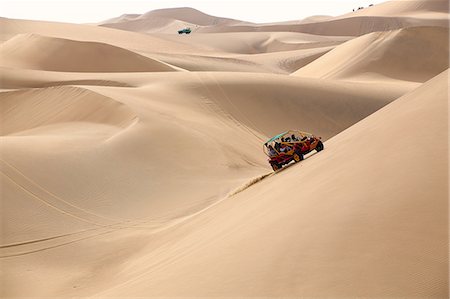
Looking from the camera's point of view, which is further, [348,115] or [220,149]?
[348,115]

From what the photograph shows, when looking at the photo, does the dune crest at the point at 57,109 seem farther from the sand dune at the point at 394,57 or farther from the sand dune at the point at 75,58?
the sand dune at the point at 394,57

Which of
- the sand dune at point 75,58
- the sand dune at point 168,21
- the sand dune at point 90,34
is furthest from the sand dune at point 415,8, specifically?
the sand dune at point 75,58

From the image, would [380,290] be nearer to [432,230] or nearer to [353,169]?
[432,230]

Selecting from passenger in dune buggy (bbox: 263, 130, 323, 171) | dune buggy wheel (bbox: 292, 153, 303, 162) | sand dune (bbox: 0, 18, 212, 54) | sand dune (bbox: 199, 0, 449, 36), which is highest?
sand dune (bbox: 0, 18, 212, 54)

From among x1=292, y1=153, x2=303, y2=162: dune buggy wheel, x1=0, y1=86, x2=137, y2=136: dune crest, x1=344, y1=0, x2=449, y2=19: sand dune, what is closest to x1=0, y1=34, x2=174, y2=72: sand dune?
x1=0, y1=86, x2=137, y2=136: dune crest

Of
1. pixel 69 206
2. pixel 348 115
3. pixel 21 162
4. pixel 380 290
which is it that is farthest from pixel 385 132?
pixel 348 115

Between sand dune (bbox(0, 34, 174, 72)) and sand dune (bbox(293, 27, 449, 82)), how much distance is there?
447 inches

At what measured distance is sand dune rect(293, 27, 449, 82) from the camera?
35562 millimetres

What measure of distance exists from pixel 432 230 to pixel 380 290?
2.93 ft

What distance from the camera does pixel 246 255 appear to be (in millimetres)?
6445

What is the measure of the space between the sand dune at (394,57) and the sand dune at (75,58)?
11.4 metres

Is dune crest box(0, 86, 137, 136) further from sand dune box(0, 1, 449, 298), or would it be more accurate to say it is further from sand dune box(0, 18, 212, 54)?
sand dune box(0, 18, 212, 54)

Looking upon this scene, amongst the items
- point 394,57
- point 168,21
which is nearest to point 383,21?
point 394,57

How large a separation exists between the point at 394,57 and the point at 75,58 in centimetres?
1977
